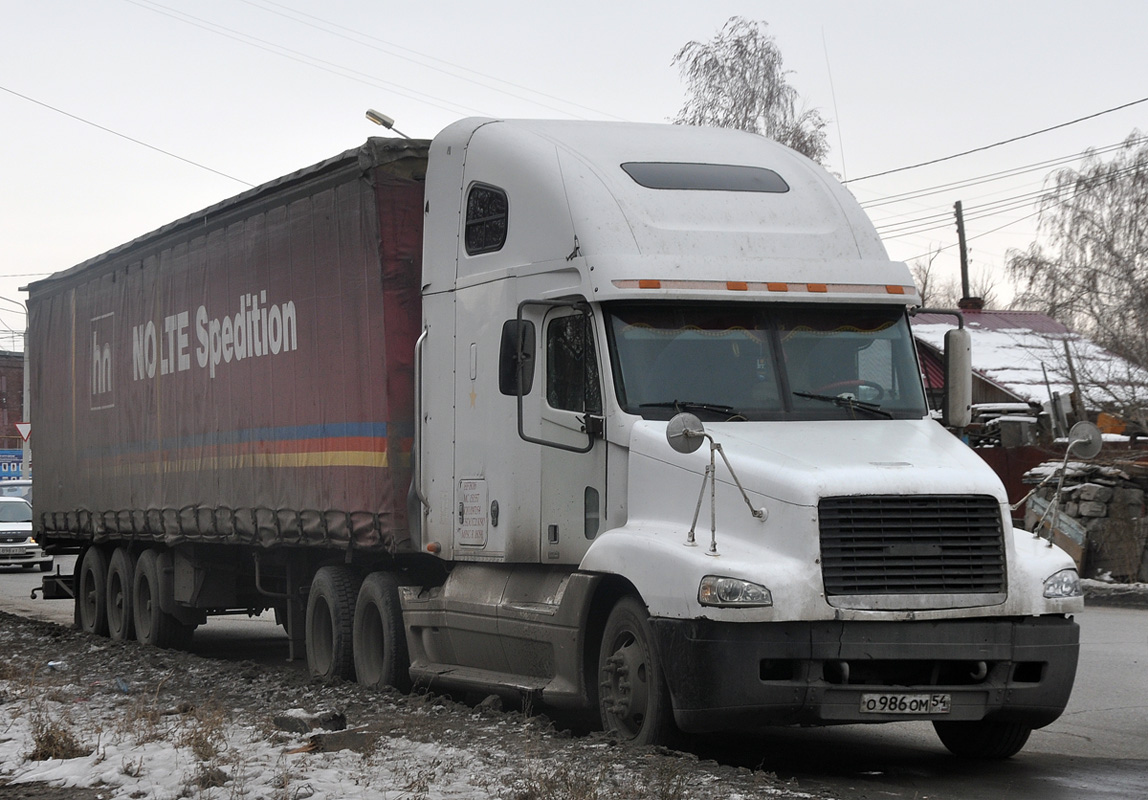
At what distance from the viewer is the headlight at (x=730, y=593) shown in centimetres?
825

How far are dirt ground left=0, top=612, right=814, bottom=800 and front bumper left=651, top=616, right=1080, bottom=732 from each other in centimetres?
36

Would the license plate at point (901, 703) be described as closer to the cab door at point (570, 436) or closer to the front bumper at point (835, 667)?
the front bumper at point (835, 667)

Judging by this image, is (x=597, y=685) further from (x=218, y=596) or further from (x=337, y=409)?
(x=218, y=596)

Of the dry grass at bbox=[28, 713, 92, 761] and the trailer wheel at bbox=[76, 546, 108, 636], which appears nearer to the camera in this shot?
the dry grass at bbox=[28, 713, 92, 761]

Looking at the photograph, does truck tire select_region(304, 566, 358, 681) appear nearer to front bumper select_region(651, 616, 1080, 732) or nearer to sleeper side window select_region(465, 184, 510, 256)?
sleeper side window select_region(465, 184, 510, 256)

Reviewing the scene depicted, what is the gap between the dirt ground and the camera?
759cm

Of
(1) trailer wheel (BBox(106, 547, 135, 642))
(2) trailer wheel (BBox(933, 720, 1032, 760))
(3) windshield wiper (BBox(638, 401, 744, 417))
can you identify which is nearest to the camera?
(2) trailer wheel (BBox(933, 720, 1032, 760))

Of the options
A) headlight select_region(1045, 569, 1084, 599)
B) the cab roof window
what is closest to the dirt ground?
headlight select_region(1045, 569, 1084, 599)

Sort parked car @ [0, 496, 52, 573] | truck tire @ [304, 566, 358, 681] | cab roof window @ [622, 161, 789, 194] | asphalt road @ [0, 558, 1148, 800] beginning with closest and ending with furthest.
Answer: asphalt road @ [0, 558, 1148, 800], cab roof window @ [622, 161, 789, 194], truck tire @ [304, 566, 358, 681], parked car @ [0, 496, 52, 573]

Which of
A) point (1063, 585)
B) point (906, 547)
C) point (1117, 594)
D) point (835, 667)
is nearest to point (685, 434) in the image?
point (906, 547)

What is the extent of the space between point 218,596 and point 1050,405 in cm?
1509

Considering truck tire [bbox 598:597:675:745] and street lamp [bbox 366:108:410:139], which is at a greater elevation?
street lamp [bbox 366:108:410:139]

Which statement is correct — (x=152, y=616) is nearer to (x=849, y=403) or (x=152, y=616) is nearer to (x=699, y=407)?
(x=699, y=407)

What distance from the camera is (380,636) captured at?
1248 cm
